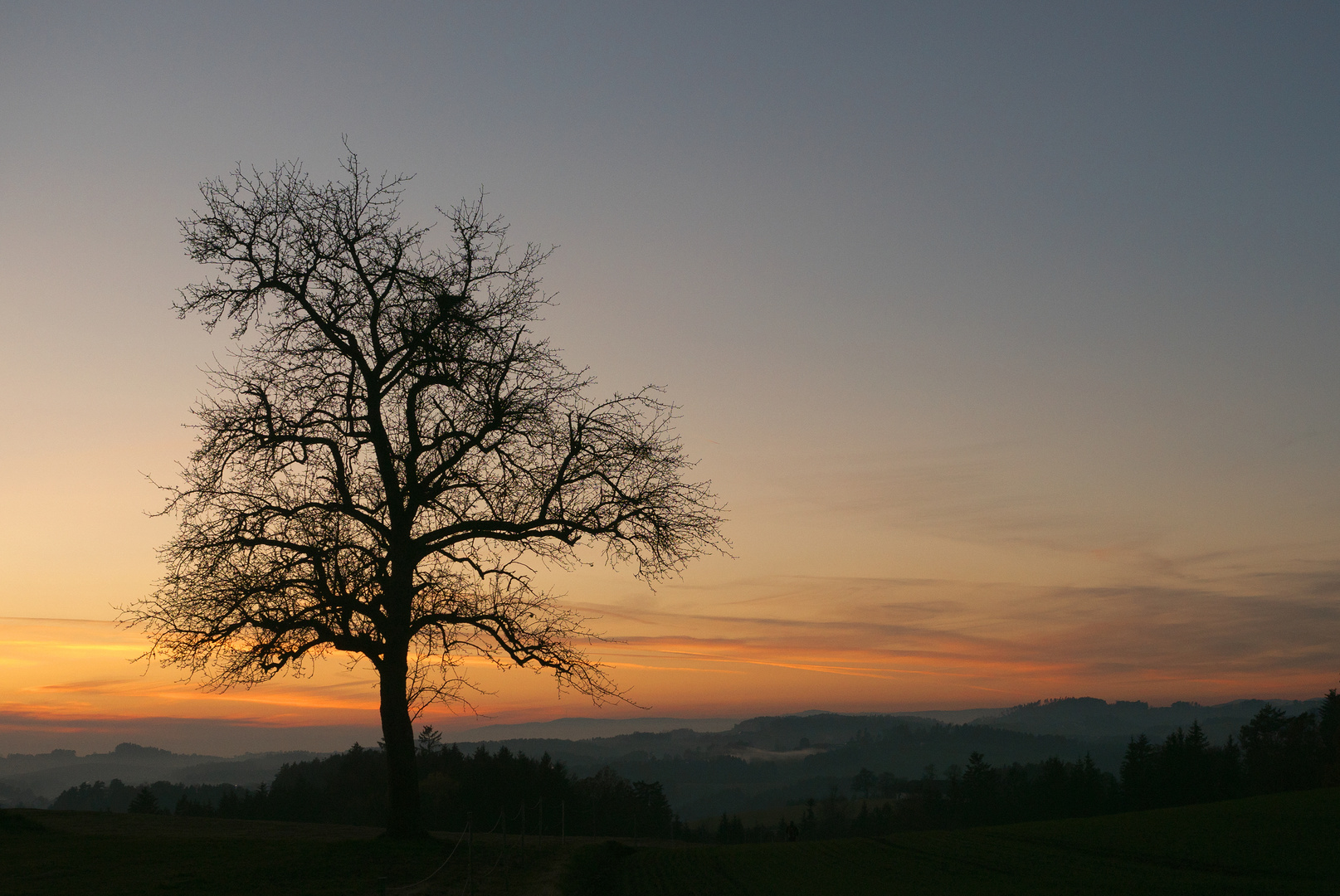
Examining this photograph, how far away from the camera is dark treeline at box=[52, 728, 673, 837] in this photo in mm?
88375

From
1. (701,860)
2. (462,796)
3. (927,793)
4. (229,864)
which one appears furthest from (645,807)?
(229,864)

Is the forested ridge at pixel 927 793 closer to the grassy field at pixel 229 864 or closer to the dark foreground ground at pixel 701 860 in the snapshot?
the dark foreground ground at pixel 701 860

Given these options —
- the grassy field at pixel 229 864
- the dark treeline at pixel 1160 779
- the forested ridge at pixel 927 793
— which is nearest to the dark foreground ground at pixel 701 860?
the grassy field at pixel 229 864

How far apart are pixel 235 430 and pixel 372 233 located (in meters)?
5.47

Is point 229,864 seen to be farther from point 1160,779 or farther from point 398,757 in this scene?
point 1160,779

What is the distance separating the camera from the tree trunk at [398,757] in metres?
20.4

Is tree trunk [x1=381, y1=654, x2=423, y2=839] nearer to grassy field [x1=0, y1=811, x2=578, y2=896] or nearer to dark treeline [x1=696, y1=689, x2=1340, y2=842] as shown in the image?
grassy field [x1=0, y1=811, x2=578, y2=896]

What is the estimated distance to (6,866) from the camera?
16.6 m

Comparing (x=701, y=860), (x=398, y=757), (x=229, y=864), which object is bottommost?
(x=701, y=860)

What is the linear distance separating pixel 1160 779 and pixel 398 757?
96.9 m

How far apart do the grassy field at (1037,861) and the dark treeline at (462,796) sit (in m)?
44.0

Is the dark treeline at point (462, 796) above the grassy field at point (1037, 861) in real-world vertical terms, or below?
below

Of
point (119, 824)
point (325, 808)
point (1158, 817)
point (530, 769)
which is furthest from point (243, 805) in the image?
point (1158, 817)

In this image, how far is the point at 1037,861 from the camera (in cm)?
2866
